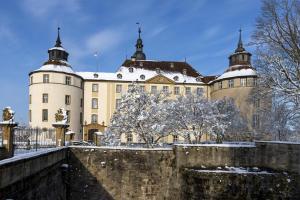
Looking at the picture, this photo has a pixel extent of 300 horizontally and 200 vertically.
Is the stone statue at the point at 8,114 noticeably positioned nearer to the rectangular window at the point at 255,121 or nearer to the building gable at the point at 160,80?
the rectangular window at the point at 255,121

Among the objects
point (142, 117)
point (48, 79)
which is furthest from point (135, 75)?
point (142, 117)

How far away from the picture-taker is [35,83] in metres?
47.3

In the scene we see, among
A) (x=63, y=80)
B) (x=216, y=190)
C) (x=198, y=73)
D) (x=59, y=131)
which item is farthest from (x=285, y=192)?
(x=198, y=73)

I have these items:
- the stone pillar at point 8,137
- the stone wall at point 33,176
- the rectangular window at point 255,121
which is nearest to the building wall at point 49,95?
the rectangular window at point 255,121

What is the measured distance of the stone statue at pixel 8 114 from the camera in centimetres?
1120

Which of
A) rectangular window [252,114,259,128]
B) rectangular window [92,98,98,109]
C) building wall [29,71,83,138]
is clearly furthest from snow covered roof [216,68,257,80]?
building wall [29,71,83,138]

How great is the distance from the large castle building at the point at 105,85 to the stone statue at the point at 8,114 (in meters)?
33.9

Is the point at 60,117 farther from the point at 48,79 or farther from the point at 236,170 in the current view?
the point at 48,79

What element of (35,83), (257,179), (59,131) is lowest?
(257,179)

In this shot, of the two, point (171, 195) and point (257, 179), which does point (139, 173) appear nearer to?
point (171, 195)

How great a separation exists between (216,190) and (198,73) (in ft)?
130

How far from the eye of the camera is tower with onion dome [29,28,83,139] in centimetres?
4666

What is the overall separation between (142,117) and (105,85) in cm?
2222

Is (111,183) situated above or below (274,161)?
below
